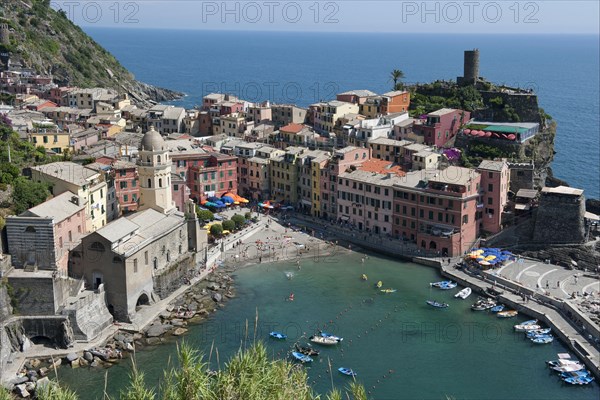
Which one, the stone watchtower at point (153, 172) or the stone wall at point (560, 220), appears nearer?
the stone watchtower at point (153, 172)

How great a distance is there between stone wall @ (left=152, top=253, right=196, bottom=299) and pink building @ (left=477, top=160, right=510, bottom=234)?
22.9m

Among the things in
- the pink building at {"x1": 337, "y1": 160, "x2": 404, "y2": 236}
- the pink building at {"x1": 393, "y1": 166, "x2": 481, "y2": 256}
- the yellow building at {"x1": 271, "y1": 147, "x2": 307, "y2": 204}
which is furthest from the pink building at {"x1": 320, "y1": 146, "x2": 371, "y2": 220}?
the pink building at {"x1": 393, "y1": 166, "x2": 481, "y2": 256}

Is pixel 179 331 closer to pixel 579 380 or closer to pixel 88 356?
pixel 88 356

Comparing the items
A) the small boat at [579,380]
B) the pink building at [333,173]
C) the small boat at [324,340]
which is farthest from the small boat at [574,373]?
the pink building at [333,173]

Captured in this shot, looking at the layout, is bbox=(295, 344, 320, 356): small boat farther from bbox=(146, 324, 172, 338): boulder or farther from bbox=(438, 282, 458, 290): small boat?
bbox=(438, 282, 458, 290): small boat

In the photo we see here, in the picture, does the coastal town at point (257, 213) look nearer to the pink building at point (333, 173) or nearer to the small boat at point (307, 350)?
the pink building at point (333, 173)

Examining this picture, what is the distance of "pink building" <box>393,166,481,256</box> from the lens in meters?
58.1

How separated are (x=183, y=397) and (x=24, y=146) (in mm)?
46680

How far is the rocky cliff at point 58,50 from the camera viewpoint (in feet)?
355

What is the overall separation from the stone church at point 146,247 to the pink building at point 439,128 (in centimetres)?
2550

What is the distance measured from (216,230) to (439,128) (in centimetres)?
2478

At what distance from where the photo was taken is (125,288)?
46.6 m

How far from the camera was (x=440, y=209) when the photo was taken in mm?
58719

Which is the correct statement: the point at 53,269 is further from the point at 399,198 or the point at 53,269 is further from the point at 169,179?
the point at 399,198
